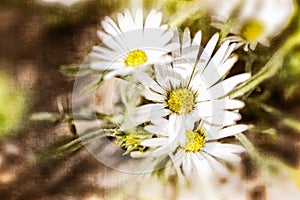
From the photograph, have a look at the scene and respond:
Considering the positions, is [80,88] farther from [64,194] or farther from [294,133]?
[294,133]

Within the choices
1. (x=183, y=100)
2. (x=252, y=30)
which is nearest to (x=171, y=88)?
(x=183, y=100)

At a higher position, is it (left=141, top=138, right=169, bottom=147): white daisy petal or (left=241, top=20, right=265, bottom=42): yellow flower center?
(left=241, top=20, right=265, bottom=42): yellow flower center

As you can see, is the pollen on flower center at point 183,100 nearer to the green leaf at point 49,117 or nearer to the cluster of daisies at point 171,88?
the cluster of daisies at point 171,88

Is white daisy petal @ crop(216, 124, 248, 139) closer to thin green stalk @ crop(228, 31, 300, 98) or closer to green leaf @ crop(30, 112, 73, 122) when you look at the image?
thin green stalk @ crop(228, 31, 300, 98)

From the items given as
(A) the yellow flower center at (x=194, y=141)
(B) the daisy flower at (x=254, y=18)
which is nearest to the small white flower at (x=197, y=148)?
(A) the yellow flower center at (x=194, y=141)

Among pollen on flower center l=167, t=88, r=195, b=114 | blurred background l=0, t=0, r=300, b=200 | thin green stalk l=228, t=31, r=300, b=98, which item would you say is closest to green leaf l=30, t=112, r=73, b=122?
blurred background l=0, t=0, r=300, b=200

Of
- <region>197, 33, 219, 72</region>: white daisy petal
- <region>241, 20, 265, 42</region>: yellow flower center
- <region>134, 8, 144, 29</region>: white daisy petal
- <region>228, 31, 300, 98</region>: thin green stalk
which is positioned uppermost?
<region>134, 8, 144, 29</region>: white daisy petal
